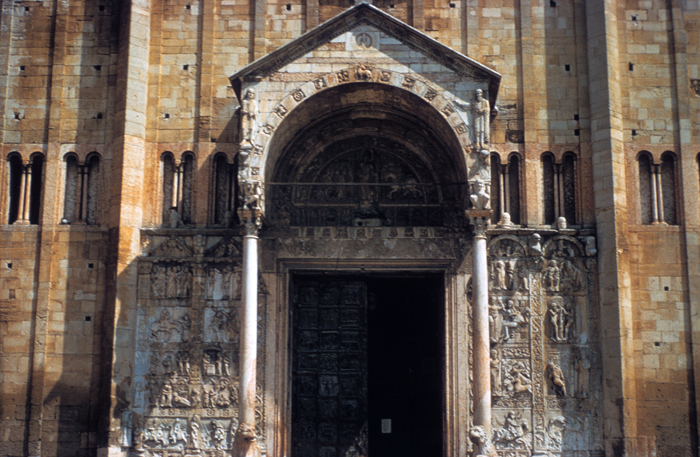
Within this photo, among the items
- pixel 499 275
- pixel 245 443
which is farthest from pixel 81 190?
pixel 499 275

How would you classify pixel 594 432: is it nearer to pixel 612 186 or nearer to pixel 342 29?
pixel 612 186

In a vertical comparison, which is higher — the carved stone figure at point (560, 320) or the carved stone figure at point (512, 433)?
the carved stone figure at point (560, 320)

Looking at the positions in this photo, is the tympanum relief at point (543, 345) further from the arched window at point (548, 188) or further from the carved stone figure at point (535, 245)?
the arched window at point (548, 188)

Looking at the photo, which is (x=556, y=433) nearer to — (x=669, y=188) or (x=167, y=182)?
(x=669, y=188)

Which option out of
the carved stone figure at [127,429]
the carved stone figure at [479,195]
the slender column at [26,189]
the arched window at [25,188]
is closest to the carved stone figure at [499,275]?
the carved stone figure at [479,195]

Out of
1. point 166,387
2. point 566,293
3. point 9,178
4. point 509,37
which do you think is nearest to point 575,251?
point 566,293

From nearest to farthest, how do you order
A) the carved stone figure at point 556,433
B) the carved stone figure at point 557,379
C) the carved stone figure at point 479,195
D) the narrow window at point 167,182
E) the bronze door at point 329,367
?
the carved stone figure at point 479,195 < the carved stone figure at point 556,433 < the carved stone figure at point 557,379 < the bronze door at point 329,367 < the narrow window at point 167,182

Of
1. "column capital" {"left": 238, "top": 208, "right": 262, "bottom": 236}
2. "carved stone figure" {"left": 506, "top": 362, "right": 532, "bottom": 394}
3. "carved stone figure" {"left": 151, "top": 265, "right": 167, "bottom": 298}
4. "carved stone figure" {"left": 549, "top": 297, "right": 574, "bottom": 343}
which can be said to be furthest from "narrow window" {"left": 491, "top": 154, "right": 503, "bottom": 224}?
"carved stone figure" {"left": 151, "top": 265, "right": 167, "bottom": 298}

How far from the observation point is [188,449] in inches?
634

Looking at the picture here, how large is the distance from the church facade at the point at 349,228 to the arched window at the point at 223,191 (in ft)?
0.16

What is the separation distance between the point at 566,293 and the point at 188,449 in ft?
27.5

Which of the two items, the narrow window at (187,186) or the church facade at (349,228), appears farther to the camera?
the narrow window at (187,186)

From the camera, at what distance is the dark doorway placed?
16.8 m

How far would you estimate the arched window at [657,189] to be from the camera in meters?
17.2
